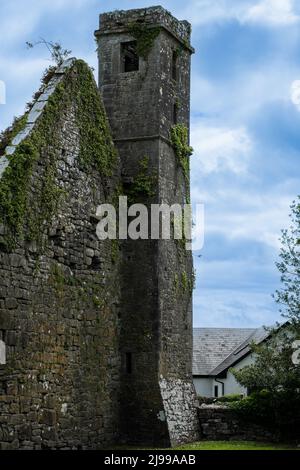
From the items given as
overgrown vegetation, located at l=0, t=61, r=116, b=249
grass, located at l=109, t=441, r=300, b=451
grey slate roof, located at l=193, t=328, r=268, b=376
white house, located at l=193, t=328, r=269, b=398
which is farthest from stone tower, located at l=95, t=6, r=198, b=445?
grey slate roof, located at l=193, t=328, r=268, b=376

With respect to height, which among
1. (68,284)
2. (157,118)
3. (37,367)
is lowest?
(37,367)

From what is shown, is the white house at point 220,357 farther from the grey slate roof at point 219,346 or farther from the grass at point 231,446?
the grass at point 231,446

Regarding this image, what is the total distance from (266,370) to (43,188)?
10.3 meters

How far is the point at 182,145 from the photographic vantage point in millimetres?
25438

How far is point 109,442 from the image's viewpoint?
874 inches

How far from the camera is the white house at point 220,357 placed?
158 feet

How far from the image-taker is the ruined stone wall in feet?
59.3

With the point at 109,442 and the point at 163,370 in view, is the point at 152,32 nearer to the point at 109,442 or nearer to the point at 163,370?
the point at 163,370

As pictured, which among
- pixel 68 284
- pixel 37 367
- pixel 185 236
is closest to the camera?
pixel 37 367

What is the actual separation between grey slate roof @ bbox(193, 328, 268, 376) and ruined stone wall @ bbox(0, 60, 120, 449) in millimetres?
26082

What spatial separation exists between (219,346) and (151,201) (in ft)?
94.9

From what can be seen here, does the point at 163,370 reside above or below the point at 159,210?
below

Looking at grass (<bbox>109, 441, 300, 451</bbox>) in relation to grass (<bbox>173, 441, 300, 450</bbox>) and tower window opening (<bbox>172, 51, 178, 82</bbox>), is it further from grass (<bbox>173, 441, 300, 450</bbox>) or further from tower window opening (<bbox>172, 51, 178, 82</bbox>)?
tower window opening (<bbox>172, 51, 178, 82</bbox>)
